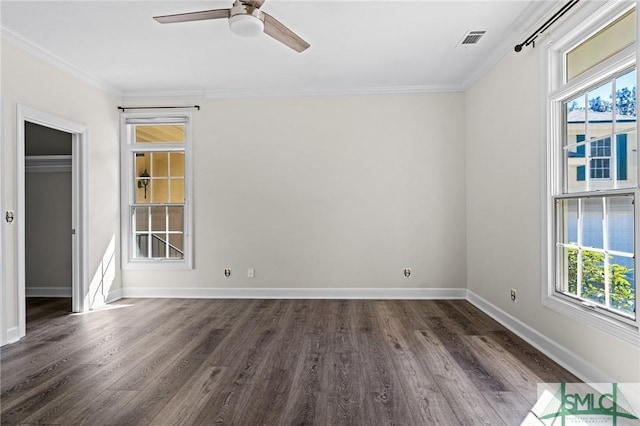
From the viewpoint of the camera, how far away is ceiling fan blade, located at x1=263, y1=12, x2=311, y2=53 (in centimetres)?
258

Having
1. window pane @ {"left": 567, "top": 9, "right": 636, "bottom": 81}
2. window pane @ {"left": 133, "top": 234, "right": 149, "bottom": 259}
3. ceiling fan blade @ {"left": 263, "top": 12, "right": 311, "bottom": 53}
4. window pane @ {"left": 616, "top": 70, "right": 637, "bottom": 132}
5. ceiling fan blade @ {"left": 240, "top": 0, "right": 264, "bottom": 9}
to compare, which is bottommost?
window pane @ {"left": 133, "top": 234, "right": 149, "bottom": 259}

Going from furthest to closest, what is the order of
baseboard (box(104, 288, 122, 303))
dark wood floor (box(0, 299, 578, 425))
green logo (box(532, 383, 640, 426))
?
1. baseboard (box(104, 288, 122, 303))
2. dark wood floor (box(0, 299, 578, 425))
3. green logo (box(532, 383, 640, 426))

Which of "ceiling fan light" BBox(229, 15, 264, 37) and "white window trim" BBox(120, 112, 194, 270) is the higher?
"ceiling fan light" BBox(229, 15, 264, 37)

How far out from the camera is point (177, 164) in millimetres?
5230

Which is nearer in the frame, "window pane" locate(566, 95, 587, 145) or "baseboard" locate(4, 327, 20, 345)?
"window pane" locate(566, 95, 587, 145)

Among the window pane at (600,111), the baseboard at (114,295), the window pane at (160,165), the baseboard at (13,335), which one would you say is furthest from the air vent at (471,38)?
the baseboard at (114,295)

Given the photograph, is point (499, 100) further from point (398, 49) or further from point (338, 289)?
point (338, 289)

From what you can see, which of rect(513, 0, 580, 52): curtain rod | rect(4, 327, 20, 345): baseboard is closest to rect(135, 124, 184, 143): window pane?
rect(4, 327, 20, 345): baseboard

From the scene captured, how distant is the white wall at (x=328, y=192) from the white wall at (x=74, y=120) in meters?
0.73

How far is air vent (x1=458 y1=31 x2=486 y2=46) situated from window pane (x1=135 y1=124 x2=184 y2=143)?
12.7 feet

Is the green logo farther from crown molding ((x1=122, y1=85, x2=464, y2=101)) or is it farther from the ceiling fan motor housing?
crown molding ((x1=122, y1=85, x2=464, y2=101))

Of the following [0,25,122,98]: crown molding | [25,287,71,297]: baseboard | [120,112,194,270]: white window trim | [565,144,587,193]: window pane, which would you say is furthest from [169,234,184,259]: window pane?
[565,144,587,193]: window pane

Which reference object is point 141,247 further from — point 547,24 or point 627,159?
point 627,159

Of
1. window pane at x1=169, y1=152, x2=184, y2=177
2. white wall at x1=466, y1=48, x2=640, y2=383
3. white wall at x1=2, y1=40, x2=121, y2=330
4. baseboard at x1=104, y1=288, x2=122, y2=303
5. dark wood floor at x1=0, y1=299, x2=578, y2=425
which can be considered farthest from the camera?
window pane at x1=169, y1=152, x2=184, y2=177
